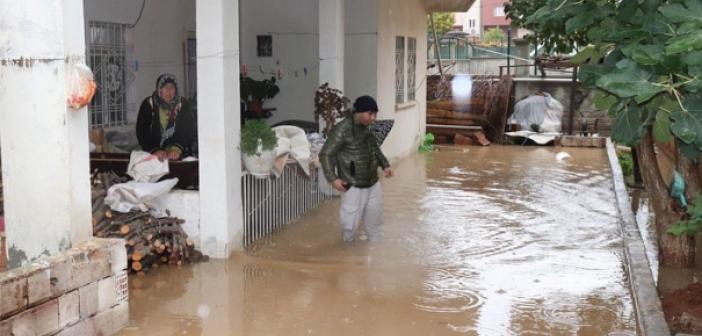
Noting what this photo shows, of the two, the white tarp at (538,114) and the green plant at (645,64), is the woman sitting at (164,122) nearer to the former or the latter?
the green plant at (645,64)

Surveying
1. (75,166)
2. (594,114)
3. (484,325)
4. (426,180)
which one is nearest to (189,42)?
(426,180)

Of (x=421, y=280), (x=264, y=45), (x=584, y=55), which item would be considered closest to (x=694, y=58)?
(x=584, y=55)

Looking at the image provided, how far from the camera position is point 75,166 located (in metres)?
5.63

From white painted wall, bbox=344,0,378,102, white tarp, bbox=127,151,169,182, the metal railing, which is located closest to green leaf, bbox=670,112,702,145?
white tarp, bbox=127,151,169,182

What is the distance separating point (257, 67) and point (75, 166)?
7.93 metres

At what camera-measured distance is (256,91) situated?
1296 centimetres

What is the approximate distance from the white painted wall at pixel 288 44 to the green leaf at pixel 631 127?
30.8 ft

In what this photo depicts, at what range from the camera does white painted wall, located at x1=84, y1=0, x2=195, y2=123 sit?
9.94m

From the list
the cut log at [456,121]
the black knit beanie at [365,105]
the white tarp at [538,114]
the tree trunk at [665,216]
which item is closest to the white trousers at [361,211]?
the black knit beanie at [365,105]

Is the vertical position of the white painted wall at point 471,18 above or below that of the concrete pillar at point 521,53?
above

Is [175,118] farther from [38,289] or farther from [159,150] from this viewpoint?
[38,289]

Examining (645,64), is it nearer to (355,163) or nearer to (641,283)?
(641,283)

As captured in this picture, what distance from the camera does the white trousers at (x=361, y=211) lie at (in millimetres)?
8648

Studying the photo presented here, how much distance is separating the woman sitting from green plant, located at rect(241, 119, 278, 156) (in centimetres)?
72
